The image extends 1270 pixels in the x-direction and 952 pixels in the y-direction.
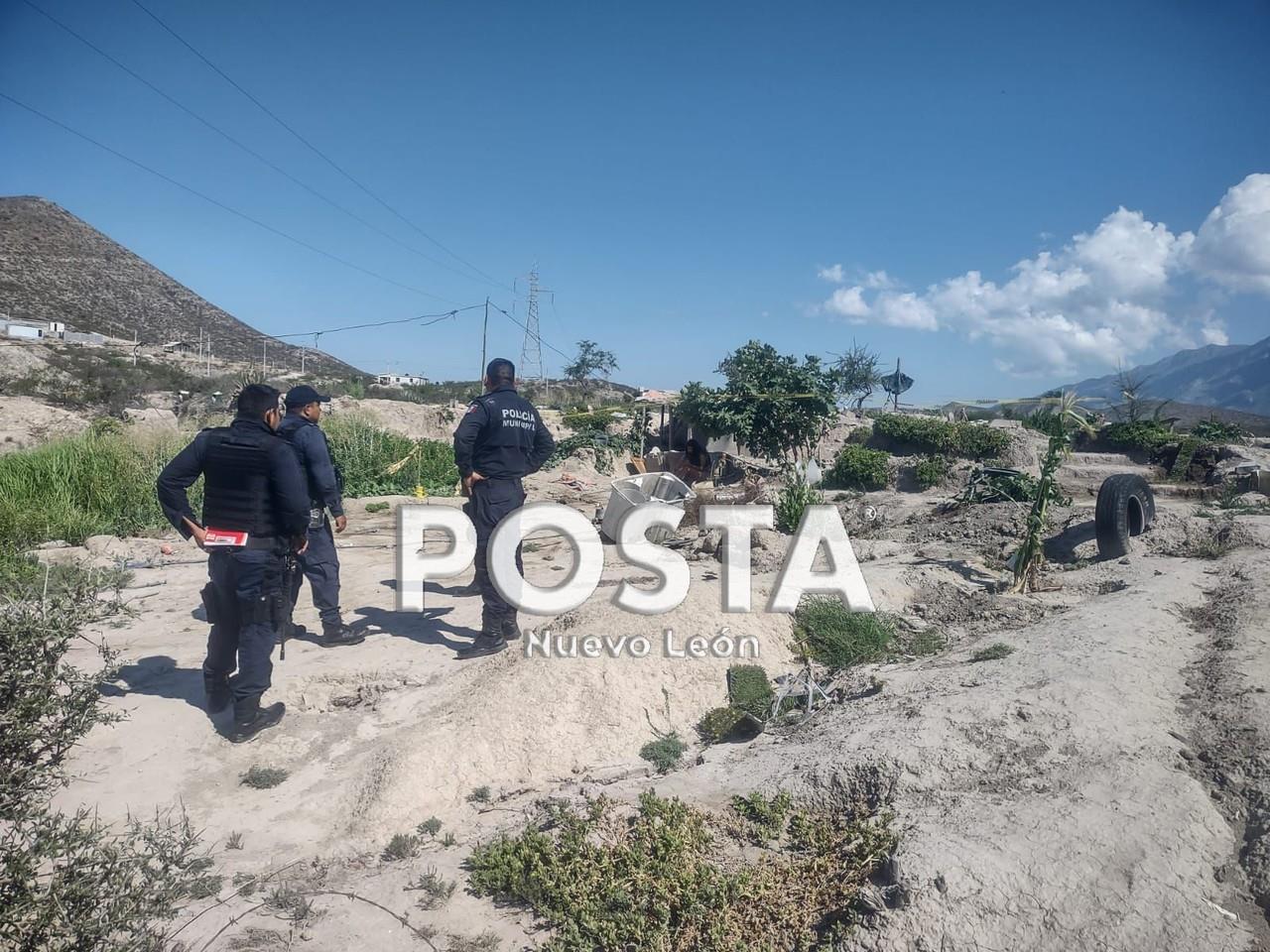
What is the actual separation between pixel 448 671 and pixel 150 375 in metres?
26.5

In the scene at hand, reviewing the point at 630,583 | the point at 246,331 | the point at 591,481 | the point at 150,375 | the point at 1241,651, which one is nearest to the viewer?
the point at 1241,651

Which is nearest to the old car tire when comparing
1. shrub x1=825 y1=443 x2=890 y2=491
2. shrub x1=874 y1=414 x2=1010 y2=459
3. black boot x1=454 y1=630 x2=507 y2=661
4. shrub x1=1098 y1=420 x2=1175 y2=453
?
black boot x1=454 y1=630 x2=507 y2=661

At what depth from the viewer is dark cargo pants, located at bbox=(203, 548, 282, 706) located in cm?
397

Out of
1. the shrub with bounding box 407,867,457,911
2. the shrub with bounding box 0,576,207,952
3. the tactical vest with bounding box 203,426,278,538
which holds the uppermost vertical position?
the tactical vest with bounding box 203,426,278,538

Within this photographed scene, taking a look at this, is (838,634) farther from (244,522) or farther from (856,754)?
(244,522)

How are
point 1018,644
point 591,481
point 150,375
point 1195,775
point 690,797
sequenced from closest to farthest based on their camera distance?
point 1195,775, point 690,797, point 1018,644, point 591,481, point 150,375

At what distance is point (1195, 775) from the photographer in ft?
10.5

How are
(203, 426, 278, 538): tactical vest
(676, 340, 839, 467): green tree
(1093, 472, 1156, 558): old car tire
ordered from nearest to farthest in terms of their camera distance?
(203, 426, 278, 538): tactical vest
(1093, 472, 1156, 558): old car tire
(676, 340, 839, 467): green tree

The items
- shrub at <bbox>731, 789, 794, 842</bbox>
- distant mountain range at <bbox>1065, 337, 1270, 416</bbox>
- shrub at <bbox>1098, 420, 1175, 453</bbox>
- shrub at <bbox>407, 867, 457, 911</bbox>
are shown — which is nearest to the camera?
shrub at <bbox>407, 867, 457, 911</bbox>

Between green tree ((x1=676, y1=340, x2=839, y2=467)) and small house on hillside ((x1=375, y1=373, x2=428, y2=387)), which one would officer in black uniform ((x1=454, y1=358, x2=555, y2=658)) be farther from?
small house on hillside ((x1=375, y1=373, x2=428, y2=387))

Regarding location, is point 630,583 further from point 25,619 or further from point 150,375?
point 150,375

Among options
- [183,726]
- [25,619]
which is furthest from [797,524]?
[25,619]

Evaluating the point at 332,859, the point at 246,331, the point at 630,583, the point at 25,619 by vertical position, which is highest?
the point at 246,331

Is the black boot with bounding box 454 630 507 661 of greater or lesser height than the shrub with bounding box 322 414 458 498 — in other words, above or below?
below
